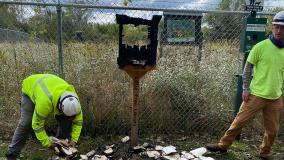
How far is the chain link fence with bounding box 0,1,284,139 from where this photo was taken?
218 inches

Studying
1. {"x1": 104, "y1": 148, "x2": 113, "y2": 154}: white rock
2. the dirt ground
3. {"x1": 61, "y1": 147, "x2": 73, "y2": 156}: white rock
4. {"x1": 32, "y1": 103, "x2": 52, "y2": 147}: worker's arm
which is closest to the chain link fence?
the dirt ground

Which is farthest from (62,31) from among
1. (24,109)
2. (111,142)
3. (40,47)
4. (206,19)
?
(206,19)

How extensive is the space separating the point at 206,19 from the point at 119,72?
1.61 meters

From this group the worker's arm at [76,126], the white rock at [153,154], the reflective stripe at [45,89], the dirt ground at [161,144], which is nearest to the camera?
the reflective stripe at [45,89]

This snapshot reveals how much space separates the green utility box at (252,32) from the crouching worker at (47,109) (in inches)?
103

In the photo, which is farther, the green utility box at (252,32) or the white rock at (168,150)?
the green utility box at (252,32)

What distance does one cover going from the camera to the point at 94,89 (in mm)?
5730

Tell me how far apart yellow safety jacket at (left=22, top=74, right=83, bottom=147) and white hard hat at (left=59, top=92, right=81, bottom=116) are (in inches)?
4.0

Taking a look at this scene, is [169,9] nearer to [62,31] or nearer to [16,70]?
[62,31]

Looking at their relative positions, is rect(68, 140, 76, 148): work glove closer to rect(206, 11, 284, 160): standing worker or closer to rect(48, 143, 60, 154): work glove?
rect(48, 143, 60, 154): work glove

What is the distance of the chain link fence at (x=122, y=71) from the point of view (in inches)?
218

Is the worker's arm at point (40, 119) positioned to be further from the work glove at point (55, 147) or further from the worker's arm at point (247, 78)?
the worker's arm at point (247, 78)

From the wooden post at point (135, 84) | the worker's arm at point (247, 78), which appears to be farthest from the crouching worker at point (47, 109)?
the worker's arm at point (247, 78)

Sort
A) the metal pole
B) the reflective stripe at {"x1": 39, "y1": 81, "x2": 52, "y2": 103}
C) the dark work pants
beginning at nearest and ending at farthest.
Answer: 1. the reflective stripe at {"x1": 39, "y1": 81, "x2": 52, "y2": 103}
2. the dark work pants
3. the metal pole
